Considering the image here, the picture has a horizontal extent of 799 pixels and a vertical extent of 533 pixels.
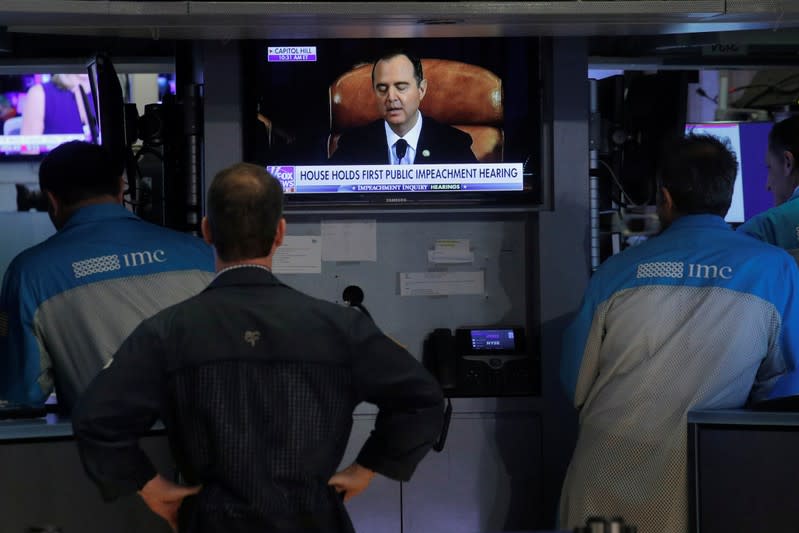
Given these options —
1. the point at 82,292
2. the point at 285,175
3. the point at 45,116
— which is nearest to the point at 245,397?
the point at 82,292

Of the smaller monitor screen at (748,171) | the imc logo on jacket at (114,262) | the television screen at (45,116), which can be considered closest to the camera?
the imc logo on jacket at (114,262)

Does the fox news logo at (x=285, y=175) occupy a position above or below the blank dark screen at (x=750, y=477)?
above

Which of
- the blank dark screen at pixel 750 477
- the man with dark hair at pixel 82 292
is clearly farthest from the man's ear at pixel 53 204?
the blank dark screen at pixel 750 477

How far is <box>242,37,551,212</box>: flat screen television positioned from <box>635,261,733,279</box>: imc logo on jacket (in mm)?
937

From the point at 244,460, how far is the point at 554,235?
228cm

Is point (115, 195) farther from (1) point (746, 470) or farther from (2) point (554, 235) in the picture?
(1) point (746, 470)

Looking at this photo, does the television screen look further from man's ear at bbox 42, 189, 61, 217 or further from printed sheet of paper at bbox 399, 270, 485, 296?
man's ear at bbox 42, 189, 61, 217

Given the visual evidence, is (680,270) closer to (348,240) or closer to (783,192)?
(783,192)

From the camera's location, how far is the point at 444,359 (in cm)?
444

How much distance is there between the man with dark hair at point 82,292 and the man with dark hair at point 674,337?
131 centimetres

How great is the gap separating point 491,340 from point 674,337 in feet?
3.56

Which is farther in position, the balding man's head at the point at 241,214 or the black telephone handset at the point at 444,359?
the black telephone handset at the point at 444,359

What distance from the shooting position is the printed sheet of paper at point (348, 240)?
4.51 metres

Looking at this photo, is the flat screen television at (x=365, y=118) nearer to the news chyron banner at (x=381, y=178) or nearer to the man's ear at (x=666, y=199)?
the news chyron banner at (x=381, y=178)
